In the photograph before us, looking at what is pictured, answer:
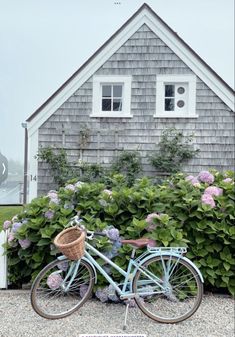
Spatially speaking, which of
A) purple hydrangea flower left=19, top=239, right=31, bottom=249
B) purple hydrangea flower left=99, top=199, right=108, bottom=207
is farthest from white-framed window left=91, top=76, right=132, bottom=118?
purple hydrangea flower left=19, top=239, right=31, bottom=249

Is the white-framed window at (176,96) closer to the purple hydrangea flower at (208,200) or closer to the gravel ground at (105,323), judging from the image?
the purple hydrangea flower at (208,200)

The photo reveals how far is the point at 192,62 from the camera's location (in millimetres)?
7520

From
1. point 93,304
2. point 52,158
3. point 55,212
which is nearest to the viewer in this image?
point 93,304

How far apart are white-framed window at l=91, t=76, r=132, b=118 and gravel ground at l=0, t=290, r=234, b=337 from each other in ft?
17.1

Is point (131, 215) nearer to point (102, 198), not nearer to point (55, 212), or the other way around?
point (102, 198)

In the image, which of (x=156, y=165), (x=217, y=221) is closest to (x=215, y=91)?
(x=156, y=165)

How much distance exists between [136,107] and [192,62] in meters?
1.54

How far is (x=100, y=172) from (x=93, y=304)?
4.55 meters

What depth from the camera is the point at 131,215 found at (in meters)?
3.38

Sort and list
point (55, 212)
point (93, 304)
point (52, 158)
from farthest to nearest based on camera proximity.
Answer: point (52, 158) < point (55, 212) < point (93, 304)

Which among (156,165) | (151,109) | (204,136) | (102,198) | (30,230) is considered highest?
(151,109)

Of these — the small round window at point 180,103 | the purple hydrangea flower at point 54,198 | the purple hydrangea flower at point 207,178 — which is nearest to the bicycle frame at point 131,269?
the purple hydrangea flower at point 54,198

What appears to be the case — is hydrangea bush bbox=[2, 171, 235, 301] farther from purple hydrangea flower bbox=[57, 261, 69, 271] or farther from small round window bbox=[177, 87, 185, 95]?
small round window bbox=[177, 87, 185, 95]

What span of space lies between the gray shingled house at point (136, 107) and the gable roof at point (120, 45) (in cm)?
2
